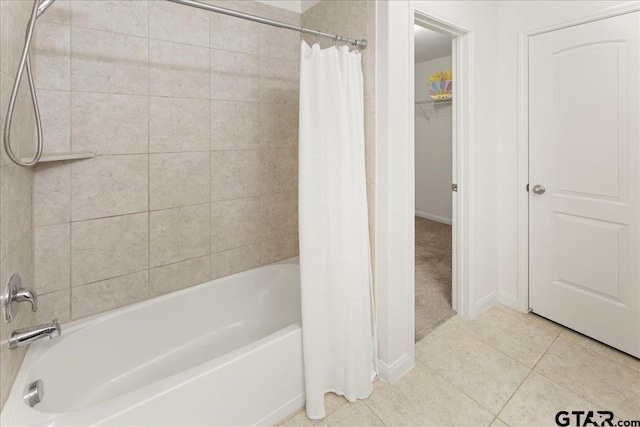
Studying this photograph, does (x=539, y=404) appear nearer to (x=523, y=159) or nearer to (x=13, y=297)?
(x=523, y=159)

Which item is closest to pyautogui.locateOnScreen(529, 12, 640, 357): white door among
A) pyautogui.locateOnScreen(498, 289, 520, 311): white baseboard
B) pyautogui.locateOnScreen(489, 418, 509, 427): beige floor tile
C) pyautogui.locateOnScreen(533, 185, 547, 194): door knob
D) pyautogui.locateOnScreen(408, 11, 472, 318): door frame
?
pyautogui.locateOnScreen(533, 185, 547, 194): door knob

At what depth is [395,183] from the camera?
5.62ft

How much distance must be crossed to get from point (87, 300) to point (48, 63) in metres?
1.17

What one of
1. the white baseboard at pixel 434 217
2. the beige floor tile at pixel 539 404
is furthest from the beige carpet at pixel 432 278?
the beige floor tile at pixel 539 404

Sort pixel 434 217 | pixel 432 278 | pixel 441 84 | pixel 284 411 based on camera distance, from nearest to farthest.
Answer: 1. pixel 284 411
2. pixel 432 278
3. pixel 441 84
4. pixel 434 217

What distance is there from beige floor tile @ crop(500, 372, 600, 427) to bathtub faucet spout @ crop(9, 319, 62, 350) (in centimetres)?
A: 194

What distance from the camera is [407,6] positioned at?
1.68m

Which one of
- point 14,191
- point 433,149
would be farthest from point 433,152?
point 14,191

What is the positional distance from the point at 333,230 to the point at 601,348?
6.27 feet

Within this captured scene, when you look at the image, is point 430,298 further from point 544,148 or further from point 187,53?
point 187,53

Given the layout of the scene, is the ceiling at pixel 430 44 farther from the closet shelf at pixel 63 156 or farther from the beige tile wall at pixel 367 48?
the closet shelf at pixel 63 156

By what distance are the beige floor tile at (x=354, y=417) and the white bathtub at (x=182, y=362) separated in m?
0.20

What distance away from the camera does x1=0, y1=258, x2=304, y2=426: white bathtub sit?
116 cm

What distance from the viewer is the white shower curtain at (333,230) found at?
1.53 metres
